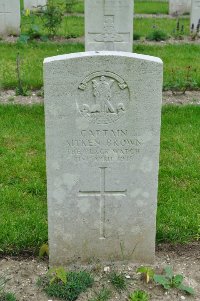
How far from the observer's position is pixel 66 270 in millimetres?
3879

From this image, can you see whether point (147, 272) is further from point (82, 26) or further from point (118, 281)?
point (82, 26)

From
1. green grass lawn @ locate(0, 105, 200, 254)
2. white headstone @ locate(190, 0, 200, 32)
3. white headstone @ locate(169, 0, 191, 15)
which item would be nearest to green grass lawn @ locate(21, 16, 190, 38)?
white headstone @ locate(190, 0, 200, 32)

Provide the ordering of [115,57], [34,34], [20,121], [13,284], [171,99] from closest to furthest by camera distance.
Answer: [115,57], [13,284], [20,121], [171,99], [34,34]

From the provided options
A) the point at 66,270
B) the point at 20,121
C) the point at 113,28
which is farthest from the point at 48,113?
the point at 113,28

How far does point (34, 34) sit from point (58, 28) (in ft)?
2.46

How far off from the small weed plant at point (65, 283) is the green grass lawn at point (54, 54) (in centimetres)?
481

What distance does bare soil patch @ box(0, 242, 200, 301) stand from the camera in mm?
3656

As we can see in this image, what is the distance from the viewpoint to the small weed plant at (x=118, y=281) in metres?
3.70

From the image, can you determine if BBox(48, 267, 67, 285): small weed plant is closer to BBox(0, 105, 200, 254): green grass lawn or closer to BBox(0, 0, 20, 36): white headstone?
BBox(0, 105, 200, 254): green grass lawn

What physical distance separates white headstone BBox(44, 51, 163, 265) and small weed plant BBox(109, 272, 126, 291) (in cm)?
20

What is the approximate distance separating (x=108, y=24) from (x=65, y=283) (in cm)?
598

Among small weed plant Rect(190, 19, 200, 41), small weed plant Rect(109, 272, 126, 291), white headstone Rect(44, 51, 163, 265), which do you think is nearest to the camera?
white headstone Rect(44, 51, 163, 265)

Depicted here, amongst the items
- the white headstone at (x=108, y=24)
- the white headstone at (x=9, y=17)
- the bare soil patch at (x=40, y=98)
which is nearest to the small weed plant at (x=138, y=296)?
the bare soil patch at (x=40, y=98)

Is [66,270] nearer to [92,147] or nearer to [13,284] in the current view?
[13,284]
